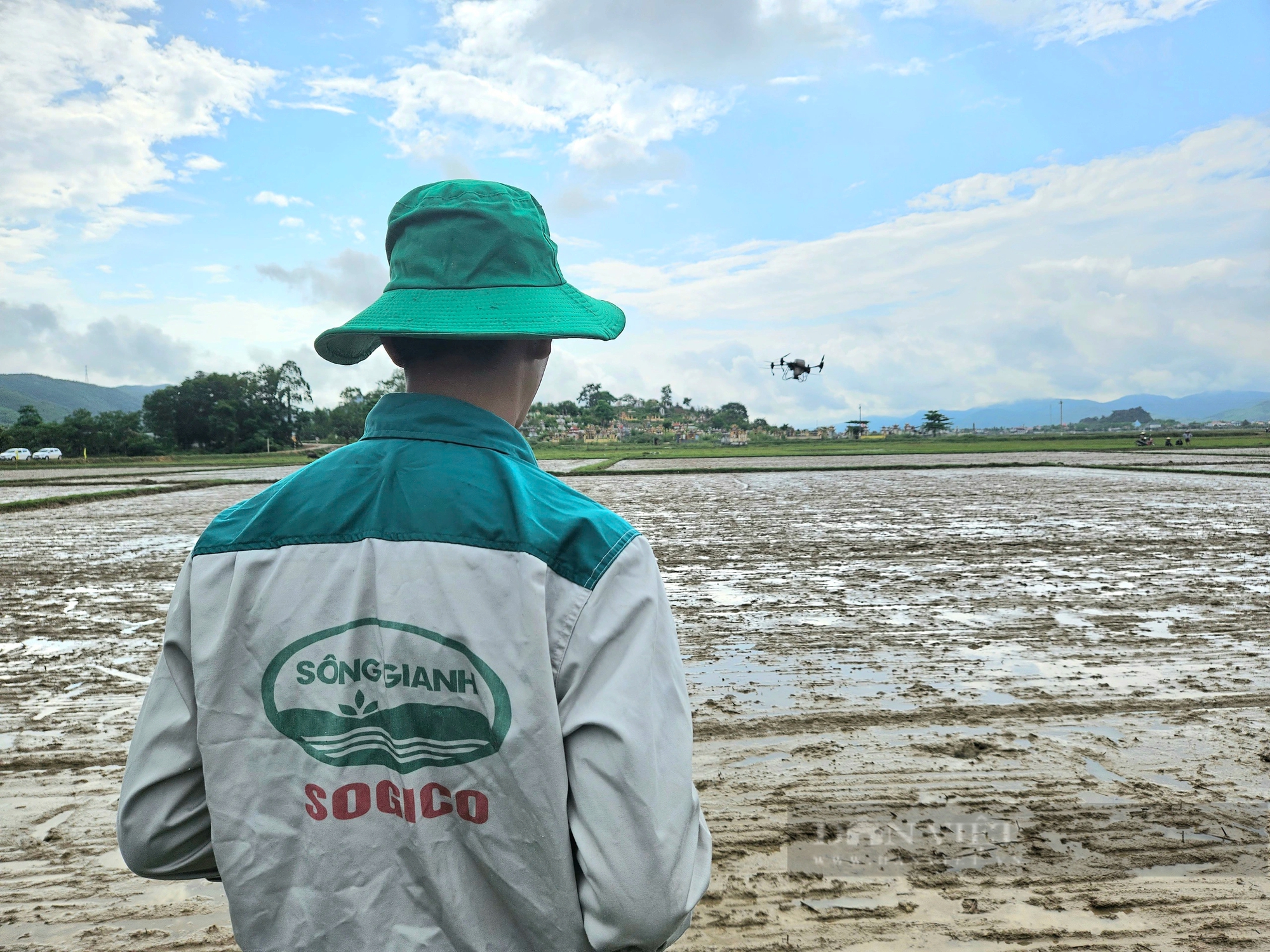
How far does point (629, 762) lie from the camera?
101 cm

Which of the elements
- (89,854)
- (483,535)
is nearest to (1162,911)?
(483,535)

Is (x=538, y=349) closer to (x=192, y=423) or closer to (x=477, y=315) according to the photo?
(x=477, y=315)

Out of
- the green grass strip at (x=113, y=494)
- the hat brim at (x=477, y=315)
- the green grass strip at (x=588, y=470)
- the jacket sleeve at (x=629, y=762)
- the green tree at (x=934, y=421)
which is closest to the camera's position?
the jacket sleeve at (x=629, y=762)

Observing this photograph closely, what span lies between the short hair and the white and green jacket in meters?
0.09

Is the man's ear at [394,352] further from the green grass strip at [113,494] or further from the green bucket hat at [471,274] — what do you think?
the green grass strip at [113,494]

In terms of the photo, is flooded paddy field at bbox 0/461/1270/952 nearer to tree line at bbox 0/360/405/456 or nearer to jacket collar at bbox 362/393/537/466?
jacket collar at bbox 362/393/537/466

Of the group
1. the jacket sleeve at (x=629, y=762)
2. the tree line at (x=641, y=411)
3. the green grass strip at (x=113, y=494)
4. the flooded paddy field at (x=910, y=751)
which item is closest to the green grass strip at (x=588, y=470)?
the green grass strip at (x=113, y=494)

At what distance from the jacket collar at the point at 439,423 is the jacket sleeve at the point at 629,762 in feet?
0.95

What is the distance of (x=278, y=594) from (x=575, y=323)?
2.02 feet

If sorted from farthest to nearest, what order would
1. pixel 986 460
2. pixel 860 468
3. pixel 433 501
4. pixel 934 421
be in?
1. pixel 934 421
2. pixel 986 460
3. pixel 860 468
4. pixel 433 501

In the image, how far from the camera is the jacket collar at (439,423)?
3.86 ft

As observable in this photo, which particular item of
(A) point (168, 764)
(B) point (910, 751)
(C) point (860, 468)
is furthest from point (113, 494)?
(A) point (168, 764)

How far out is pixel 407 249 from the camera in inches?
49.7

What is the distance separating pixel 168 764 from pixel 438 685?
496 millimetres
